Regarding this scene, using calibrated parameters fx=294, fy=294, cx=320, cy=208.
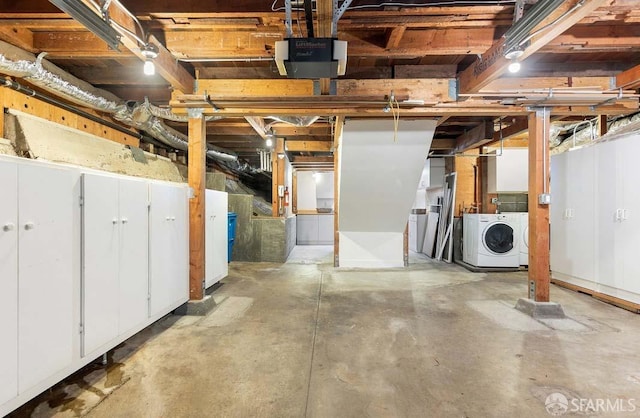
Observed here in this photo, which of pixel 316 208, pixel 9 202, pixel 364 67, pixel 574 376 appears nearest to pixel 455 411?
pixel 574 376

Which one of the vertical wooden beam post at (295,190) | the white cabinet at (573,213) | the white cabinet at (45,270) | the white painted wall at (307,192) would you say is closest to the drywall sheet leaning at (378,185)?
the white cabinet at (573,213)

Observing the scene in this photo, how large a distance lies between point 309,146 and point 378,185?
204 centimetres

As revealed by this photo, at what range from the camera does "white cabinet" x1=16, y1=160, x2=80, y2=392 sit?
140cm

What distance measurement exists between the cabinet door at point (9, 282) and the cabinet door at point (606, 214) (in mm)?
4903

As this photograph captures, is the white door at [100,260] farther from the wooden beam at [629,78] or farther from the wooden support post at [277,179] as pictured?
the wooden beam at [629,78]

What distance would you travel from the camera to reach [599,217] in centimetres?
330

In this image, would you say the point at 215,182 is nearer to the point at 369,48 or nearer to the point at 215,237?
the point at 215,237

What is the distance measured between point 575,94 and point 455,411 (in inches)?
112

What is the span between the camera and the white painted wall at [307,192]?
8766 mm

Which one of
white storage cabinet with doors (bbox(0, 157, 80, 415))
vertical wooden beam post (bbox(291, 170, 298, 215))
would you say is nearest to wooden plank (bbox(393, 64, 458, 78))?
white storage cabinet with doors (bbox(0, 157, 80, 415))

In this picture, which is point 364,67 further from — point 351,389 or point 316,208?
point 316,208

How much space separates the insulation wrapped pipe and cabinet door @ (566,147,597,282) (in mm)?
4838

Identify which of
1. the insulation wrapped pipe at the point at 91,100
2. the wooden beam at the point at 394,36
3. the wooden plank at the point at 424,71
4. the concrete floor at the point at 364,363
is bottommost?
the concrete floor at the point at 364,363

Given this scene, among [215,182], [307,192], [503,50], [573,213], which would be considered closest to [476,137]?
[573,213]
